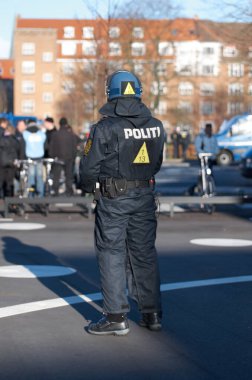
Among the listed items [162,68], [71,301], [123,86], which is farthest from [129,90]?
[162,68]

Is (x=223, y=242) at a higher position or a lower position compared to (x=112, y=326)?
lower

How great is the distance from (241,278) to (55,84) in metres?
118

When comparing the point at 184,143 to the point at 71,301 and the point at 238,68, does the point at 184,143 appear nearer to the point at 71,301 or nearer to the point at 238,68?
the point at 238,68

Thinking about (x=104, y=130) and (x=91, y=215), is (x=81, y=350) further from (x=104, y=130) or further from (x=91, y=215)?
(x=91, y=215)

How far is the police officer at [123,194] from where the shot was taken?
25.2 feet

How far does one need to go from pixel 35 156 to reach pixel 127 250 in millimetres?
13037

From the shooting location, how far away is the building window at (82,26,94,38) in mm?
29834

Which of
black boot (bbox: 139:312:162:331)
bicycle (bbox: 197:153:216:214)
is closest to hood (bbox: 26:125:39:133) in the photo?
bicycle (bbox: 197:153:216:214)

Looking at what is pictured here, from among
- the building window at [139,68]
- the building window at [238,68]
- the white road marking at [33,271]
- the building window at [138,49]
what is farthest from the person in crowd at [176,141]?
the white road marking at [33,271]

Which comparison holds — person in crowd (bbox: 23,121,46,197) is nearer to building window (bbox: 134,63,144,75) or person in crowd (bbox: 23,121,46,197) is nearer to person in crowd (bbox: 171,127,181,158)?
person in crowd (bbox: 171,127,181,158)

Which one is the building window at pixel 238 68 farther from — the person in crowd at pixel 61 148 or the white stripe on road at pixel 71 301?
the white stripe on road at pixel 71 301

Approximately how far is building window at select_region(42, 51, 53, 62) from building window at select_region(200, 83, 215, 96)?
23.3 m

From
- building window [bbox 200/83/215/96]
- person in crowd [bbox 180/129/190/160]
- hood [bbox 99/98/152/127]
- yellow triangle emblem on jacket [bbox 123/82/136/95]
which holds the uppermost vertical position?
building window [bbox 200/83/215/96]

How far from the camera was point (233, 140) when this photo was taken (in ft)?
155
